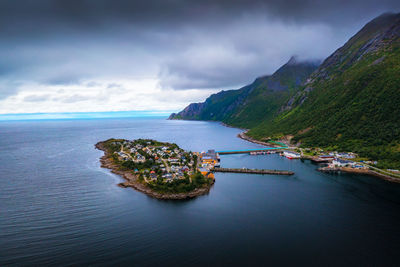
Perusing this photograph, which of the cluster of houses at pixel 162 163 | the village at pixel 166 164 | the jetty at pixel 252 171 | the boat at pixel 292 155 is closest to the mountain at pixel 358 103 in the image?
the boat at pixel 292 155

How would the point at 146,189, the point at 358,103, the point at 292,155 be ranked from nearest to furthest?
the point at 146,189 → the point at 292,155 → the point at 358,103

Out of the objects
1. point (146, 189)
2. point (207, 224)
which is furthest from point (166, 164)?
point (207, 224)

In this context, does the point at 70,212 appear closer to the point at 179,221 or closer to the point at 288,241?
the point at 179,221

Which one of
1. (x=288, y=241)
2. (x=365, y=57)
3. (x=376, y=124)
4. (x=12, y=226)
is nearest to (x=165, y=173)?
(x=12, y=226)

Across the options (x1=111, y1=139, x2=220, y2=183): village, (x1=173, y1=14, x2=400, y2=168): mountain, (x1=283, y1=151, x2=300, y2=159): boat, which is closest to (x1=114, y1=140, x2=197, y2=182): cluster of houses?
(x1=111, y1=139, x2=220, y2=183): village

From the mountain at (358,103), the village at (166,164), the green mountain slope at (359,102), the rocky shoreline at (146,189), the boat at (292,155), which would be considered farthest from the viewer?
the boat at (292,155)

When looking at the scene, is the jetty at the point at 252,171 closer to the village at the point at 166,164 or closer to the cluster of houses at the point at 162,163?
the village at the point at 166,164

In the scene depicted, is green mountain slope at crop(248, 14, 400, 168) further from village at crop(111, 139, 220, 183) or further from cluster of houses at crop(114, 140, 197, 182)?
cluster of houses at crop(114, 140, 197, 182)

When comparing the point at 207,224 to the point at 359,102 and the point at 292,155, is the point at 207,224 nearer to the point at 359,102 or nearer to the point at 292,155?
the point at 292,155
